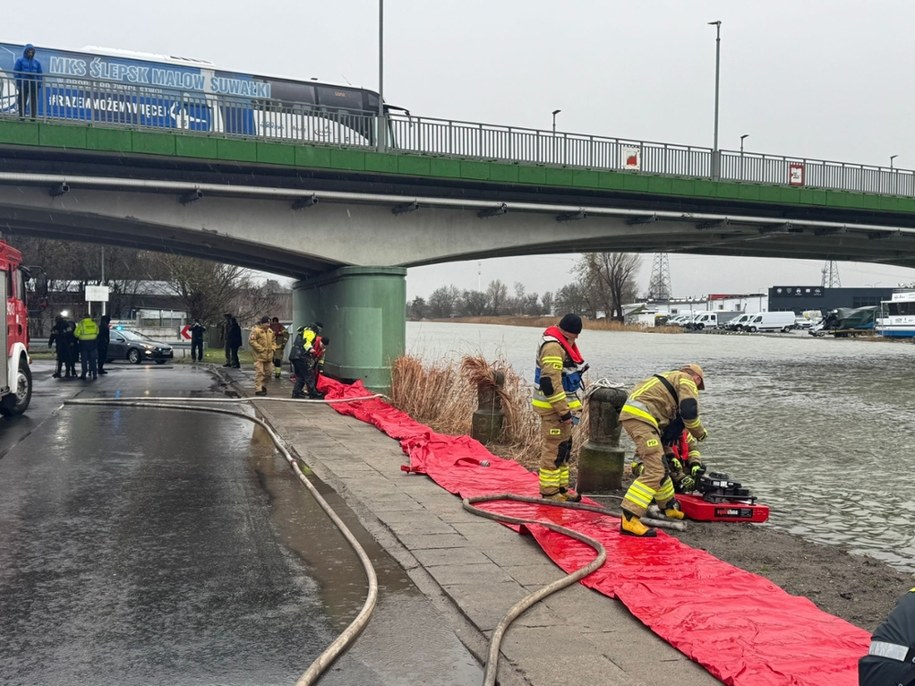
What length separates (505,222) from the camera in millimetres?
23641

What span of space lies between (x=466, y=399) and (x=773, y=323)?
7695 cm

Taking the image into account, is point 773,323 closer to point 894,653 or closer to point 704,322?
point 704,322

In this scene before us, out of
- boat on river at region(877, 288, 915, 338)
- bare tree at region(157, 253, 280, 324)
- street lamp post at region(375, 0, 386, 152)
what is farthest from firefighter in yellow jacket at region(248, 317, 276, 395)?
boat on river at region(877, 288, 915, 338)

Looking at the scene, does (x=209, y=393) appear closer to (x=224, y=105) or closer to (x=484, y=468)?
(x=224, y=105)

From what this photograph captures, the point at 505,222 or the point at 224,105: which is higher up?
the point at 224,105

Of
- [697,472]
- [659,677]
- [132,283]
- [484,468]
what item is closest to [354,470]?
[484,468]

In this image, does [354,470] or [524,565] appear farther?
[354,470]

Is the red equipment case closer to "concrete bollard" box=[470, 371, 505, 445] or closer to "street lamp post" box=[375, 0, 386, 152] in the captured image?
"concrete bollard" box=[470, 371, 505, 445]

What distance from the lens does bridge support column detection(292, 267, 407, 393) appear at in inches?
832

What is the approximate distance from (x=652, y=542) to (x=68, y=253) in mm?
49274

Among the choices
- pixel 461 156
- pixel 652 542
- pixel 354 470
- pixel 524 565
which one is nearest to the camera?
pixel 524 565

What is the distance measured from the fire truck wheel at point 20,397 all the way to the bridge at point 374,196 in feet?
15.1

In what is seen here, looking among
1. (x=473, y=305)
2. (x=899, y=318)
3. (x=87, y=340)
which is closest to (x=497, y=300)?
(x=473, y=305)

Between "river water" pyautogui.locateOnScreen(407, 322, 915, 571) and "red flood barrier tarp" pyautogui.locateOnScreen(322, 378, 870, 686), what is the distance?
7.93 ft
